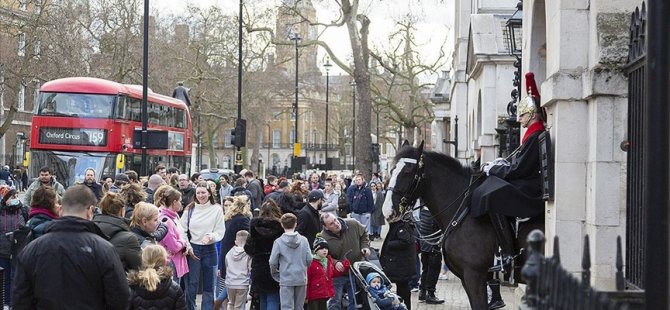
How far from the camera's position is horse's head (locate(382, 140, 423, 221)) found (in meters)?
10.9

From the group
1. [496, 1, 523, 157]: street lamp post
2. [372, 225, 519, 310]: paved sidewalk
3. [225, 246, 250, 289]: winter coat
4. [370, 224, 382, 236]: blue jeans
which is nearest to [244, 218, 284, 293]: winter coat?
[225, 246, 250, 289]: winter coat

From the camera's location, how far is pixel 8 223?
13.3 meters

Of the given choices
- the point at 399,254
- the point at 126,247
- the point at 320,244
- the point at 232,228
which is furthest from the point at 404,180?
the point at 232,228

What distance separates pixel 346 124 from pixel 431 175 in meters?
86.1

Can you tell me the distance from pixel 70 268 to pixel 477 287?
447 centimetres

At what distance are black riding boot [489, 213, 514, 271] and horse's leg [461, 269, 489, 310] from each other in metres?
0.30

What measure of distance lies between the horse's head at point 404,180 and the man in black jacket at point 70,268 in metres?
4.28

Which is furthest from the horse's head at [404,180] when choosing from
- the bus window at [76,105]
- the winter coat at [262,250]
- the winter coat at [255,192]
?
the bus window at [76,105]

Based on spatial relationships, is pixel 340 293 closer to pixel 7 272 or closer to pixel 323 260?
pixel 323 260

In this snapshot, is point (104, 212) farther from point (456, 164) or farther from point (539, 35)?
point (539, 35)

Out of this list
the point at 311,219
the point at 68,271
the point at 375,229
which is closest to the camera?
the point at 68,271

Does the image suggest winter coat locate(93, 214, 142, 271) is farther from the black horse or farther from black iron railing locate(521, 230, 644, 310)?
black iron railing locate(521, 230, 644, 310)

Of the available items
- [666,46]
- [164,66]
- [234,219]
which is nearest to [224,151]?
[164,66]

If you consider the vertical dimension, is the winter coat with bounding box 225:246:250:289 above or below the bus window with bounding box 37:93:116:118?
below
